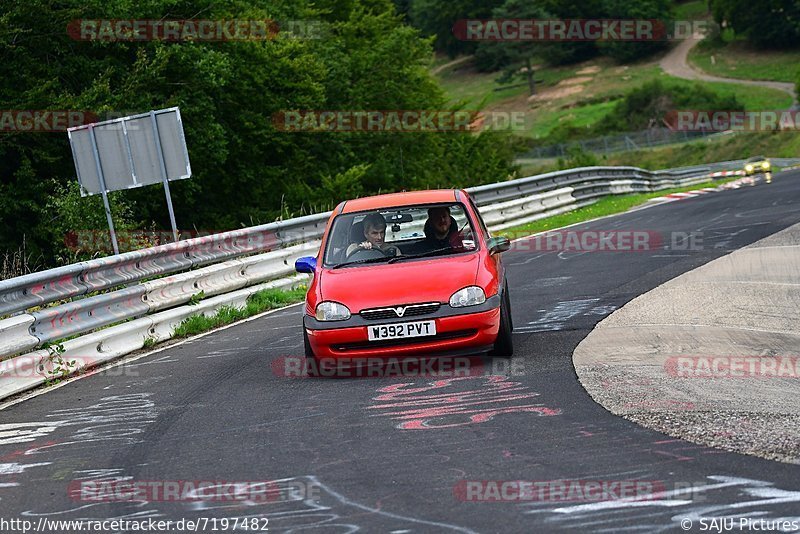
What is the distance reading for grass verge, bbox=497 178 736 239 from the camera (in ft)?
83.5

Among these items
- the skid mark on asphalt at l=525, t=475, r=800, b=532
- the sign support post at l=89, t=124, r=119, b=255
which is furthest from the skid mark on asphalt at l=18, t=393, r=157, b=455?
the sign support post at l=89, t=124, r=119, b=255

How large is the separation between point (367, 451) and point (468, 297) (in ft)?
9.84

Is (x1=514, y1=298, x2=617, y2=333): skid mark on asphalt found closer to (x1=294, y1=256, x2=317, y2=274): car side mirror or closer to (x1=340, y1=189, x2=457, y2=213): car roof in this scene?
(x1=340, y1=189, x2=457, y2=213): car roof

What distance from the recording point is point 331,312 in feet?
31.8

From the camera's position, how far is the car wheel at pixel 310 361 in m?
10.0

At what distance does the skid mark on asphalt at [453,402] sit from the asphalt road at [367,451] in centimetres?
2

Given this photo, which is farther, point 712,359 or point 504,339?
point 504,339

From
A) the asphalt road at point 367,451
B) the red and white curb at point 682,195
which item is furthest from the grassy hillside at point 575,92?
the asphalt road at point 367,451

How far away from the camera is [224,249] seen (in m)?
15.8

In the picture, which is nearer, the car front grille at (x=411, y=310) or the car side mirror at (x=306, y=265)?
the car front grille at (x=411, y=310)

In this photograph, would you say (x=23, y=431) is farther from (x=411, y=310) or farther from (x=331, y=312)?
(x=411, y=310)

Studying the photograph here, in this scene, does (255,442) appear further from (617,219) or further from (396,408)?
(617,219)

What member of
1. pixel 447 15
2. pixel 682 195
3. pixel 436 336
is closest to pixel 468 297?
pixel 436 336

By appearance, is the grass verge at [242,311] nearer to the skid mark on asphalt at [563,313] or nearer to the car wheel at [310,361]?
the car wheel at [310,361]
